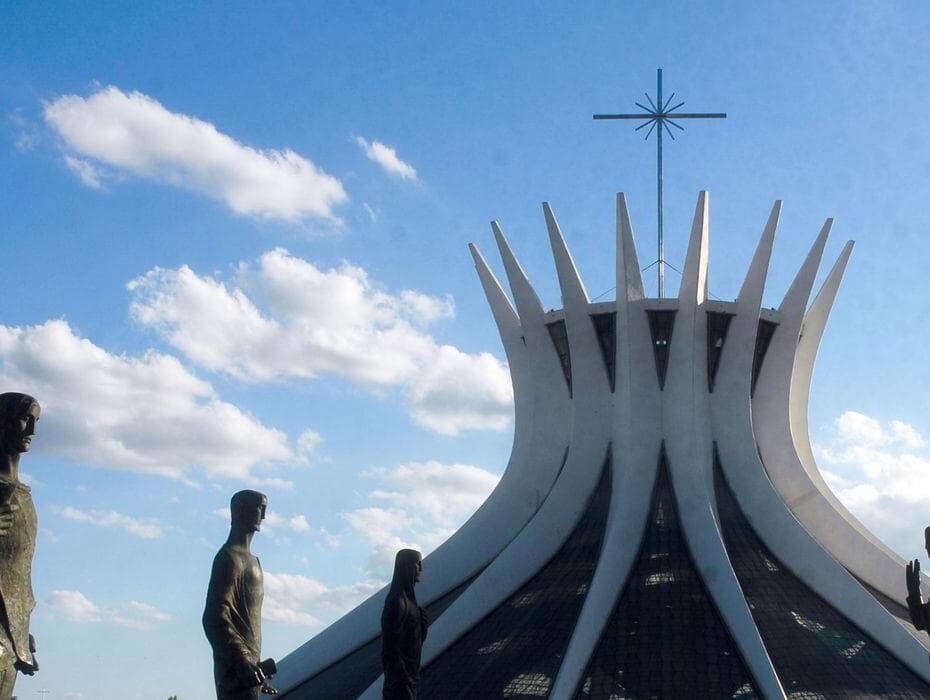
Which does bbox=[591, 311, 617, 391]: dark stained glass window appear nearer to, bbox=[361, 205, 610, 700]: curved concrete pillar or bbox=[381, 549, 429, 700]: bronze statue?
bbox=[361, 205, 610, 700]: curved concrete pillar

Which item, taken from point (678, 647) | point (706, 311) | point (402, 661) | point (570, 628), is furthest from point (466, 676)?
point (402, 661)

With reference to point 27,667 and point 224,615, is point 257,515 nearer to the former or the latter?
point 224,615

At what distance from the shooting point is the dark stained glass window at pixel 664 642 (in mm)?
20359

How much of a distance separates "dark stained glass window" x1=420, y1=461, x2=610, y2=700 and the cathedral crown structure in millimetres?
49

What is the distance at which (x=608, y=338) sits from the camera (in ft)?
92.6

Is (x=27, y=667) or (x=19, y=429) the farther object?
(x=19, y=429)

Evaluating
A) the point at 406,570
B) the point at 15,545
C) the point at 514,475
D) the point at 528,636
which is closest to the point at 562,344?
the point at 514,475

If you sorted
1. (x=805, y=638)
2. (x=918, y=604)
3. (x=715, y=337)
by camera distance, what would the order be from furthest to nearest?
(x=715, y=337)
(x=805, y=638)
(x=918, y=604)

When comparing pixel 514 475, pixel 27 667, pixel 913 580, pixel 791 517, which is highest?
pixel 514 475

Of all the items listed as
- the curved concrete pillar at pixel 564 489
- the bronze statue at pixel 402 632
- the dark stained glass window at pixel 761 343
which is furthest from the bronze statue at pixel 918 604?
the dark stained glass window at pixel 761 343

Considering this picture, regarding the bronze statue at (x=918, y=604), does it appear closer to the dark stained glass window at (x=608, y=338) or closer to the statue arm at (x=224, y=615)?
the statue arm at (x=224, y=615)

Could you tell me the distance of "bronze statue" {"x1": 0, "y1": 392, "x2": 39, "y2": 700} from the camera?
520cm

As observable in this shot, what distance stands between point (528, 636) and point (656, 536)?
418cm

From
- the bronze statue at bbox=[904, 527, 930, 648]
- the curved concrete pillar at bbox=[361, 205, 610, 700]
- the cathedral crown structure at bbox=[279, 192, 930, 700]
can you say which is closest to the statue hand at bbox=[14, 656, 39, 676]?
the bronze statue at bbox=[904, 527, 930, 648]
